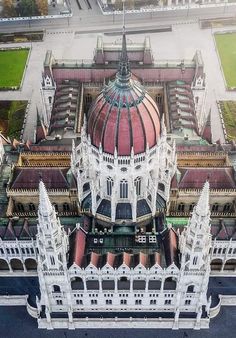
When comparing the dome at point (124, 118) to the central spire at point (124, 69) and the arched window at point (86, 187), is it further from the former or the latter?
the arched window at point (86, 187)

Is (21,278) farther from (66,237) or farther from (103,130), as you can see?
(103,130)

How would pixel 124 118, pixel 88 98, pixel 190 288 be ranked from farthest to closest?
1. pixel 88 98
2. pixel 190 288
3. pixel 124 118

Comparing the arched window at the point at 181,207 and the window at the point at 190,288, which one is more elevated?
the arched window at the point at 181,207

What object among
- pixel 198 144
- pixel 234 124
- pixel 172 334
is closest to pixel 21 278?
pixel 172 334

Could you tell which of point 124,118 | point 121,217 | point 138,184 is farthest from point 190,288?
point 124,118

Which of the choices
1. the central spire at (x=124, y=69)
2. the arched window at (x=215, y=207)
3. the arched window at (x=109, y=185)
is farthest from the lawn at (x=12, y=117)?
the central spire at (x=124, y=69)

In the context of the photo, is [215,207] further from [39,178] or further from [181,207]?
[39,178]
